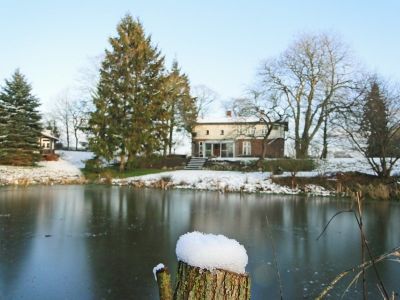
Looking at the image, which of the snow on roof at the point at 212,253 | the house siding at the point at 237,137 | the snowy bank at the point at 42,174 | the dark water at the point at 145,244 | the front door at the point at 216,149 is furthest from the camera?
the front door at the point at 216,149

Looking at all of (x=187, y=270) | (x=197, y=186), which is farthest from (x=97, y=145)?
(x=187, y=270)

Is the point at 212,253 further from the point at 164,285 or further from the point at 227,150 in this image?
the point at 227,150

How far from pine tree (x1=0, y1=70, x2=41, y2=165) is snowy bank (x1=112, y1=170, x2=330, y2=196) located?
10.7 metres

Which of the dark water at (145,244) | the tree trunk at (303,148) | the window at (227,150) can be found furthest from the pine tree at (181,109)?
the dark water at (145,244)

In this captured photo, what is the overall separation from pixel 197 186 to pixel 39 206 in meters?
11.6

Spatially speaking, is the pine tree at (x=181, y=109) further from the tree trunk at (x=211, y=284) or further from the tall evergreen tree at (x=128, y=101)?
the tree trunk at (x=211, y=284)

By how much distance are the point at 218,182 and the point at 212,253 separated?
22.4 metres

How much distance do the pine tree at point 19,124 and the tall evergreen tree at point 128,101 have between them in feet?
19.3

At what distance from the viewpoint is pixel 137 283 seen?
→ 5.66 metres

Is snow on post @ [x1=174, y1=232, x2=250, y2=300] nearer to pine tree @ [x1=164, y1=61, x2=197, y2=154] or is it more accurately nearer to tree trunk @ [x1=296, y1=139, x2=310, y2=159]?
tree trunk @ [x1=296, y1=139, x2=310, y2=159]

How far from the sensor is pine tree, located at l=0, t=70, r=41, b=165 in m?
31.3

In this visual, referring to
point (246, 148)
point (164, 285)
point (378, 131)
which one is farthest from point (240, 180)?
point (164, 285)

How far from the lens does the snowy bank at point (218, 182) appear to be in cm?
2197

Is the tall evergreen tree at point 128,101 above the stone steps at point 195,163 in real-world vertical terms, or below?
above
